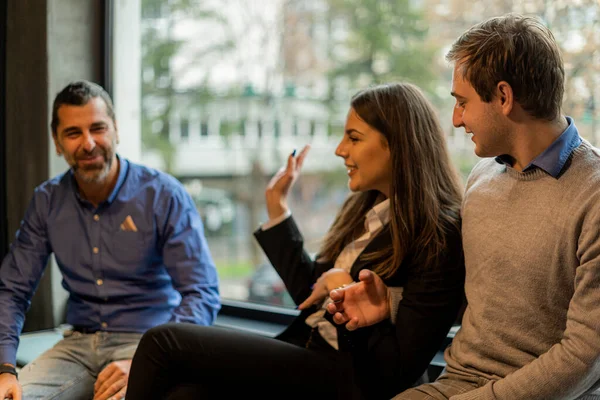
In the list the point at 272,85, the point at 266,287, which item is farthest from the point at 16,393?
the point at 272,85

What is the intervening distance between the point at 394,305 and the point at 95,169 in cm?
100

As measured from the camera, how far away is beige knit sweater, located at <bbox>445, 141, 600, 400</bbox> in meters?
1.40

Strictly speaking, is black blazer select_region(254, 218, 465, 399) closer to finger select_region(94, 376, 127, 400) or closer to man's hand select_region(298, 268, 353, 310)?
man's hand select_region(298, 268, 353, 310)

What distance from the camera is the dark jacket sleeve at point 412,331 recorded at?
1.74 m

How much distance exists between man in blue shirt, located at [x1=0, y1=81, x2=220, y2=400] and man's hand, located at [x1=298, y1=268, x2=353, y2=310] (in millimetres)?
392

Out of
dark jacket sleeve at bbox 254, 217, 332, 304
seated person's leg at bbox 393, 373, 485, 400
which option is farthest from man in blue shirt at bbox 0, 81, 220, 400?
seated person's leg at bbox 393, 373, 485, 400

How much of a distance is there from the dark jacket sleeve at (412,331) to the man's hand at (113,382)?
64 cm

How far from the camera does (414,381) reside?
182 cm

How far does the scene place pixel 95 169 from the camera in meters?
2.21

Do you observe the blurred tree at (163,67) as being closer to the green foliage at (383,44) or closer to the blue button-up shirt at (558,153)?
the green foliage at (383,44)

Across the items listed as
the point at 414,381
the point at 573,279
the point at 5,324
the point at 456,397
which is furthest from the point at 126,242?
the point at 573,279

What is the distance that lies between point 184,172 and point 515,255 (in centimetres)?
184

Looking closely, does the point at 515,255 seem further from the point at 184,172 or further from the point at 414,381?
the point at 184,172

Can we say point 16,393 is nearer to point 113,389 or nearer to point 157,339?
point 113,389
